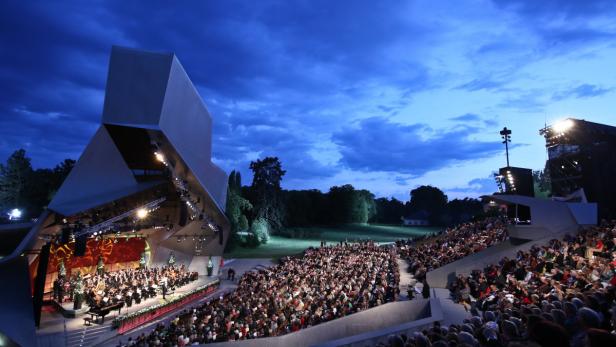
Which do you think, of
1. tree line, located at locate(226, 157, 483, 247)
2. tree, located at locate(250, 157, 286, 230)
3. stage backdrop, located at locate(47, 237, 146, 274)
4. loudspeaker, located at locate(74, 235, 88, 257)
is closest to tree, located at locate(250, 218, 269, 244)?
tree line, located at locate(226, 157, 483, 247)

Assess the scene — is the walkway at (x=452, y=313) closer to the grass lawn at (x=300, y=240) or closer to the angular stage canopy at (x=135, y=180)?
the angular stage canopy at (x=135, y=180)

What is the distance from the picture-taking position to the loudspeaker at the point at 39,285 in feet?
49.9

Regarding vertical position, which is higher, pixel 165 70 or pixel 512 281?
pixel 165 70

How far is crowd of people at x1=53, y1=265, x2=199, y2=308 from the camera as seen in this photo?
17.3 meters

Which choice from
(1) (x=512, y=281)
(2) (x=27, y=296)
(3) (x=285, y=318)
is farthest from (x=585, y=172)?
(2) (x=27, y=296)

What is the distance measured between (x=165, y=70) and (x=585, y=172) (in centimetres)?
2642

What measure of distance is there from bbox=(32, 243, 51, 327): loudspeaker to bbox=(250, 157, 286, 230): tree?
35.0 metres

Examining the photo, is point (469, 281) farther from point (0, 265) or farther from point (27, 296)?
point (0, 265)

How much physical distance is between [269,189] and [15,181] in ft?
95.9

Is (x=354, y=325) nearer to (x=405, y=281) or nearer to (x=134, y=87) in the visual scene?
(x=405, y=281)

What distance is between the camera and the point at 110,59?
17.5 m

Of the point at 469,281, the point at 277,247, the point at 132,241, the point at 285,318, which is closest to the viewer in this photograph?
the point at 285,318

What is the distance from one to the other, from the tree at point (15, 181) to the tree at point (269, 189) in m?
26.6

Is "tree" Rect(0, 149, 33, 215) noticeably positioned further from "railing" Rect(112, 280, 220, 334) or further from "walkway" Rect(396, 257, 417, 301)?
"walkway" Rect(396, 257, 417, 301)
